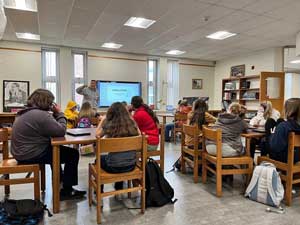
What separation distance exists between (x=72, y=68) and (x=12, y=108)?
209 centimetres

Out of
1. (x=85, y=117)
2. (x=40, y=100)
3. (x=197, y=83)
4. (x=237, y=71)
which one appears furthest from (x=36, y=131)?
(x=197, y=83)

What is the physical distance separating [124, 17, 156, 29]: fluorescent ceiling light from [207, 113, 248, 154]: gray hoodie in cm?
294

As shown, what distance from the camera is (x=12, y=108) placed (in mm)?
6797

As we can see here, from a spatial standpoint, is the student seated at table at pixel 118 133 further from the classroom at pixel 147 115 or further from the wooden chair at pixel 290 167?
the wooden chair at pixel 290 167

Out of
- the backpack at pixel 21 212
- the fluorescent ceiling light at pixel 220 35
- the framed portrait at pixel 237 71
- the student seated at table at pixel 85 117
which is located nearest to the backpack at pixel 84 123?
the student seated at table at pixel 85 117

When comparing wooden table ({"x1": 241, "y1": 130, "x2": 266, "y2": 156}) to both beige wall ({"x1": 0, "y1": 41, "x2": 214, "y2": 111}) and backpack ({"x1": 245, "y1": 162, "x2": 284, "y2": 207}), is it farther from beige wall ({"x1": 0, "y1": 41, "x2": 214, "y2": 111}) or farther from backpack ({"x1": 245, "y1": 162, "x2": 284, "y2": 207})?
beige wall ({"x1": 0, "y1": 41, "x2": 214, "y2": 111})

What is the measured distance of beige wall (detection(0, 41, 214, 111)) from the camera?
6777mm

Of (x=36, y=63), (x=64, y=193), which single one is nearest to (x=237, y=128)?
(x=64, y=193)

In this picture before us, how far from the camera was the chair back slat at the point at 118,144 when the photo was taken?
6.77ft

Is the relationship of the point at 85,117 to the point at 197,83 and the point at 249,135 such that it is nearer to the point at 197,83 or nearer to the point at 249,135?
the point at 249,135

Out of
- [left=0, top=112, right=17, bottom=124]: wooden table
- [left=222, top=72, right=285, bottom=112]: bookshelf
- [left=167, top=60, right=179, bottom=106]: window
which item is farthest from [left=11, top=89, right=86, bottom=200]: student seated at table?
[left=167, top=60, right=179, bottom=106]: window

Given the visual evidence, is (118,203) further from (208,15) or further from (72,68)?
(72,68)

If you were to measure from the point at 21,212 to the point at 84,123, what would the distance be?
2.37 metres

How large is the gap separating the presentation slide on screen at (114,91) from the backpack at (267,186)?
5.88 meters
